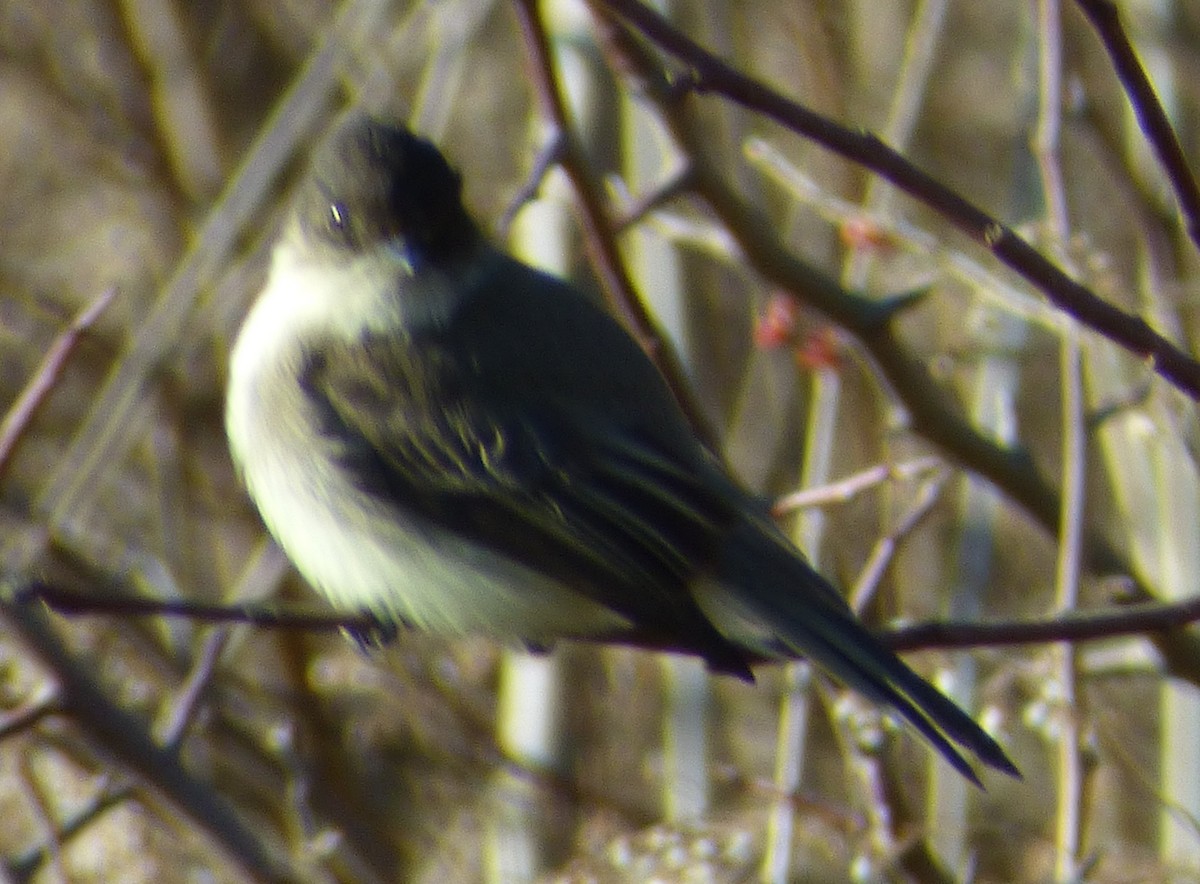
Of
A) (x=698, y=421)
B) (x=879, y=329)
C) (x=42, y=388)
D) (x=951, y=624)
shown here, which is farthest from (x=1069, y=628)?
(x=42, y=388)

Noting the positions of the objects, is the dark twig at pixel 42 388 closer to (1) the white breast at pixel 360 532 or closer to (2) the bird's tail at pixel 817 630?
(1) the white breast at pixel 360 532

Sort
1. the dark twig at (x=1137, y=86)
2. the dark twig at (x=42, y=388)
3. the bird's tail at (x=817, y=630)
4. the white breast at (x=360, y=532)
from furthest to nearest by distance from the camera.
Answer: the white breast at (x=360, y=532) → the bird's tail at (x=817, y=630) → the dark twig at (x=42, y=388) → the dark twig at (x=1137, y=86)

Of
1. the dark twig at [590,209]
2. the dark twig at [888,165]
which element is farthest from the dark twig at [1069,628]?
the dark twig at [590,209]

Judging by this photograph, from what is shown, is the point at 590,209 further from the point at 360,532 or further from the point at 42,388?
the point at 42,388

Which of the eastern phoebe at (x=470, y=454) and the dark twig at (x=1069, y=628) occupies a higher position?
the eastern phoebe at (x=470, y=454)

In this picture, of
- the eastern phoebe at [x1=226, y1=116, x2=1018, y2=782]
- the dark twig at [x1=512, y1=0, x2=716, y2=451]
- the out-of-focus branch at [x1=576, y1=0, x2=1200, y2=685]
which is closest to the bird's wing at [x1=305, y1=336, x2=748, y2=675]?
the eastern phoebe at [x1=226, y1=116, x2=1018, y2=782]

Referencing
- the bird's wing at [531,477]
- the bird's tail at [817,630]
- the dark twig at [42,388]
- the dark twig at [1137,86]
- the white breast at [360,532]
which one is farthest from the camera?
the white breast at [360,532]

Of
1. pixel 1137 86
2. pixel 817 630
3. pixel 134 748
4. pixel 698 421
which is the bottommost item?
pixel 134 748

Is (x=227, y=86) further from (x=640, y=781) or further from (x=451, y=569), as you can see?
(x=451, y=569)

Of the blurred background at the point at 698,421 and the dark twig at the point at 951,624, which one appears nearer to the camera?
the dark twig at the point at 951,624
